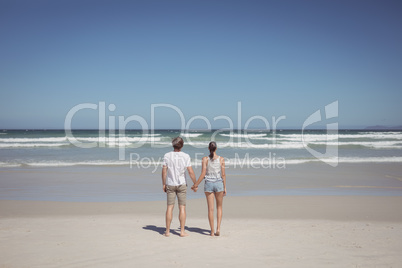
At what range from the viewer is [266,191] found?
11.0m

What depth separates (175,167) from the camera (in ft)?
18.6

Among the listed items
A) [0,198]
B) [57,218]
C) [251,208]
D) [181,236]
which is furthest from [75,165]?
[181,236]

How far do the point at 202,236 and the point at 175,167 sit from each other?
1.38 meters

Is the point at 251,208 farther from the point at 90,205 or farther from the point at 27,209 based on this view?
the point at 27,209

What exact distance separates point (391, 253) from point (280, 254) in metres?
1.73

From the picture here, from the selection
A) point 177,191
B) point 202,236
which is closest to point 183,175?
point 177,191

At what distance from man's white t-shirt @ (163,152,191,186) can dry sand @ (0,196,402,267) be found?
40.3 inches

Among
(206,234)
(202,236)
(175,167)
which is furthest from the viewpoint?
(206,234)

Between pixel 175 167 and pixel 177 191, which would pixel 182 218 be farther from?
pixel 175 167

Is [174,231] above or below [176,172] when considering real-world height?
below

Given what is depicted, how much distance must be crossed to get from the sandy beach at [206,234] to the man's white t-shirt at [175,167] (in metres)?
1.02

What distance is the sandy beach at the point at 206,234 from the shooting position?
4.71 metres

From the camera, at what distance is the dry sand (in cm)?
471

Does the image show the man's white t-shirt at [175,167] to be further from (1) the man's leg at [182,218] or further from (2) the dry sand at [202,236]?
(2) the dry sand at [202,236]
